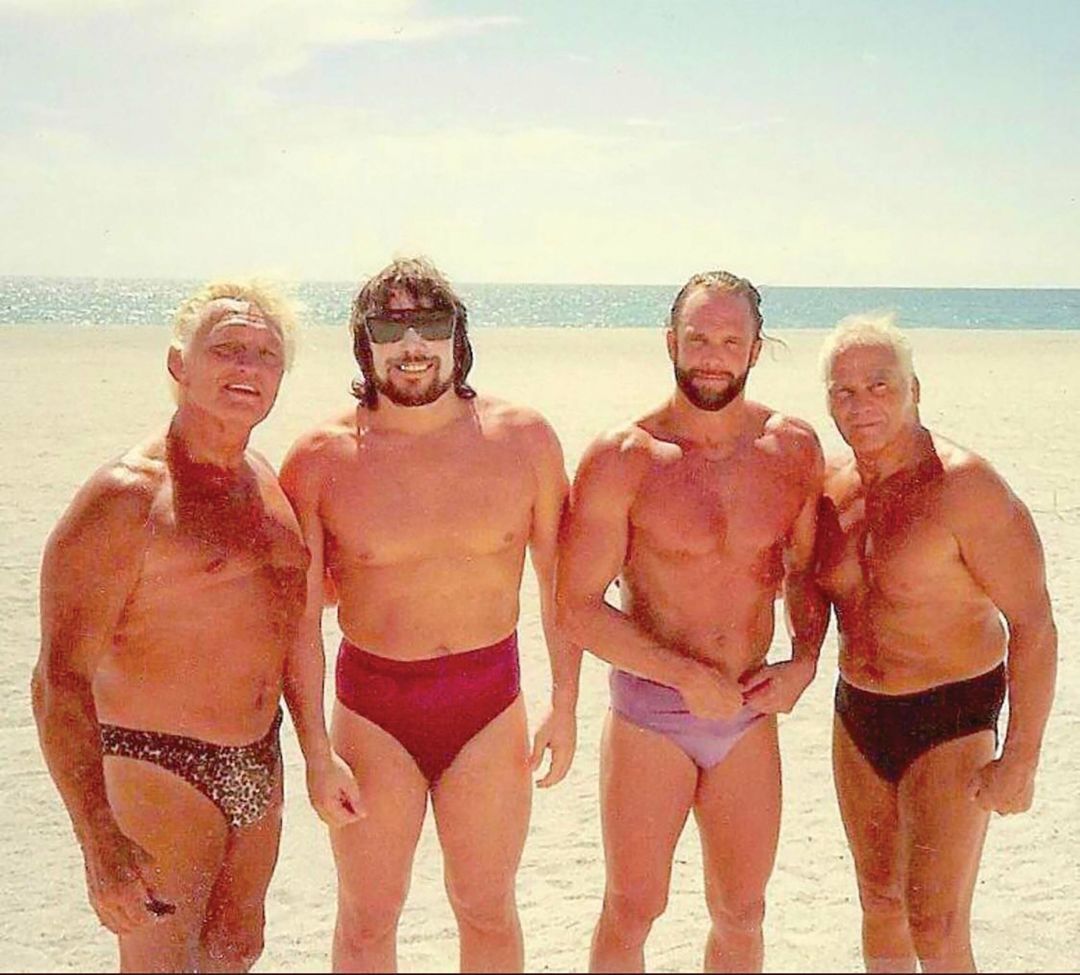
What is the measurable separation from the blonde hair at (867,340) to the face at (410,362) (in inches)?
49.2

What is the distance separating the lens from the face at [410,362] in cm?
354

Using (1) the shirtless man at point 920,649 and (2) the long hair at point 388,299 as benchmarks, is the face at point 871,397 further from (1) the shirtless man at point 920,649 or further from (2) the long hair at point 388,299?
(2) the long hair at point 388,299

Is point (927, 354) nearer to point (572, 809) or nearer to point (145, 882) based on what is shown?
point (572, 809)

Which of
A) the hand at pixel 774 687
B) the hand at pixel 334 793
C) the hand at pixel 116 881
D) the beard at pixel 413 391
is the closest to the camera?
the hand at pixel 116 881

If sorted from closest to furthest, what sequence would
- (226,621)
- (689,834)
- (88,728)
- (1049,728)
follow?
(88,728)
(226,621)
(689,834)
(1049,728)

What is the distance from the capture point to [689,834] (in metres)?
5.73

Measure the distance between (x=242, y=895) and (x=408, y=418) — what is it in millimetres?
1511

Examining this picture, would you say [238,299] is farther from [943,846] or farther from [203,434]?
[943,846]

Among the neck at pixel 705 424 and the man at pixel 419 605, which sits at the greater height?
the neck at pixel 705 424

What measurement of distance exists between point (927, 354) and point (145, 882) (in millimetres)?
35441

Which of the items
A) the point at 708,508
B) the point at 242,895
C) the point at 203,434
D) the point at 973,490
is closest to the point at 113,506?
the point at 203,434

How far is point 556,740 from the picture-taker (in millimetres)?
3879

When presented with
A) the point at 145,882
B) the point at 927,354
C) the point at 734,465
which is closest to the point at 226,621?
the point at 145,882

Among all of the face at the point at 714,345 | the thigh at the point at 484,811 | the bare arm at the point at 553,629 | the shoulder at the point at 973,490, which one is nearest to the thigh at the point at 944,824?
the shoulder at the point at 973,490
